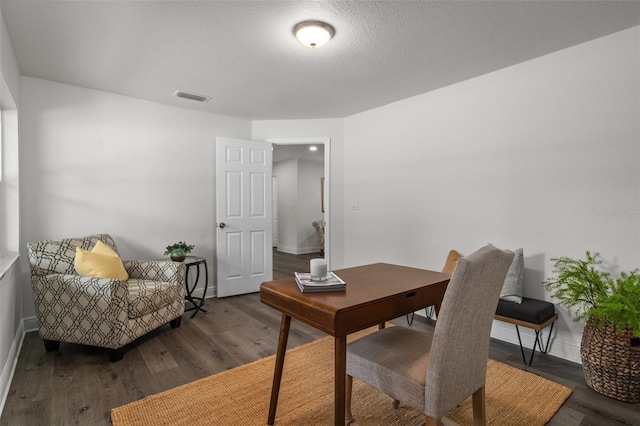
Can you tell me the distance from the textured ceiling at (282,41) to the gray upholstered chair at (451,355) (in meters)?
1.63

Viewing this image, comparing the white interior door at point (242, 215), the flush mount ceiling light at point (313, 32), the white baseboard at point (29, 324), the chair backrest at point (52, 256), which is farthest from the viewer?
the white interior door at point (242, 215)

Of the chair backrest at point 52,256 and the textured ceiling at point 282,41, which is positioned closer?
the textured ceiling at point 282,41

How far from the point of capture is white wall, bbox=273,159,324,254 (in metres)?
7.94

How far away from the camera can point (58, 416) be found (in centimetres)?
181

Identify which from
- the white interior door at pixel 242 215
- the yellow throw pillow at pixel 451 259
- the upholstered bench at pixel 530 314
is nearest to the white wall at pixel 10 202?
the white interior door at pixel 242 215

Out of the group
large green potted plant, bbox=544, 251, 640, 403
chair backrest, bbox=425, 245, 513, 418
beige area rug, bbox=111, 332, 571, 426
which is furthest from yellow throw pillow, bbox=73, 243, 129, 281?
large green potted plant, bbox=544, 251, 640, 403

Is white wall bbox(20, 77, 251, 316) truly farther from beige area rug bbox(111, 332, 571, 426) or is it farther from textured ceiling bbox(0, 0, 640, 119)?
beige area rug bbox(111, 332, 571, 426)

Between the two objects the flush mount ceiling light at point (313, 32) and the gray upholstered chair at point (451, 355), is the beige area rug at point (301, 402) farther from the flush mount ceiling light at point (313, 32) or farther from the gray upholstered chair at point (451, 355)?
the flush mount ceiling light at point (313, 32)

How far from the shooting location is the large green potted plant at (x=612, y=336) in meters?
1.89

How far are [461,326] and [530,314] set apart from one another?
1.47m

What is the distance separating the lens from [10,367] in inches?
87.5

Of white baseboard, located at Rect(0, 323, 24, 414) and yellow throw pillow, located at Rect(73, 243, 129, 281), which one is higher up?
yellow throw pillow, located at Rect(73, 243, 129, 281)

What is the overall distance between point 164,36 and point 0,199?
190 cm

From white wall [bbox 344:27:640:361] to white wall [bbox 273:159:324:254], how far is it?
414 cm
